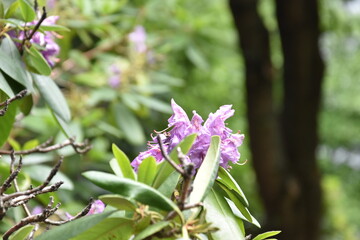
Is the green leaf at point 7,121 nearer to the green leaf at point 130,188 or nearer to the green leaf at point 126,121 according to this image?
the green leaf at point 130,188

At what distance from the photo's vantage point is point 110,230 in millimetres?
571

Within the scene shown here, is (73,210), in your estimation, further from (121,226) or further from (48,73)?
(121,226)

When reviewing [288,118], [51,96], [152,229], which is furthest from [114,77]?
[152,229]

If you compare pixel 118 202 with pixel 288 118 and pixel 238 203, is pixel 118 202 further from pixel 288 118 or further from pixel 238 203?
pixel 288 118

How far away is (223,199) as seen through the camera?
2.08 feet

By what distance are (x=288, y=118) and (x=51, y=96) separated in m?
2.74

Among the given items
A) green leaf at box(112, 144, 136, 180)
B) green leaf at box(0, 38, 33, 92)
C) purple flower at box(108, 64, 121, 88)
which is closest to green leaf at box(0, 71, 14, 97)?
green leaf at box(0, 38, 33, 92)

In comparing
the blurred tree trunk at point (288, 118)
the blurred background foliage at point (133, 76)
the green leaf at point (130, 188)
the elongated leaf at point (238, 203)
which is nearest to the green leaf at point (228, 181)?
the elongated leaf at point (238, 203)

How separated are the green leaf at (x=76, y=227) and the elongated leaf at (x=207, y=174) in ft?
0.26

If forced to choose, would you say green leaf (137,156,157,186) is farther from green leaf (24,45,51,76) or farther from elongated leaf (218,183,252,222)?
green leaf (24,45,51,76)

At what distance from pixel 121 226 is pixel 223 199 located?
0.12 metres

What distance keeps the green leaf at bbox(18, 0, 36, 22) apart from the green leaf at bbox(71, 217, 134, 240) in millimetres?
393

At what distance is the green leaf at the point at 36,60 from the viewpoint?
33.8 inches

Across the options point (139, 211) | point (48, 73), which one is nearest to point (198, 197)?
point (139, 211)
